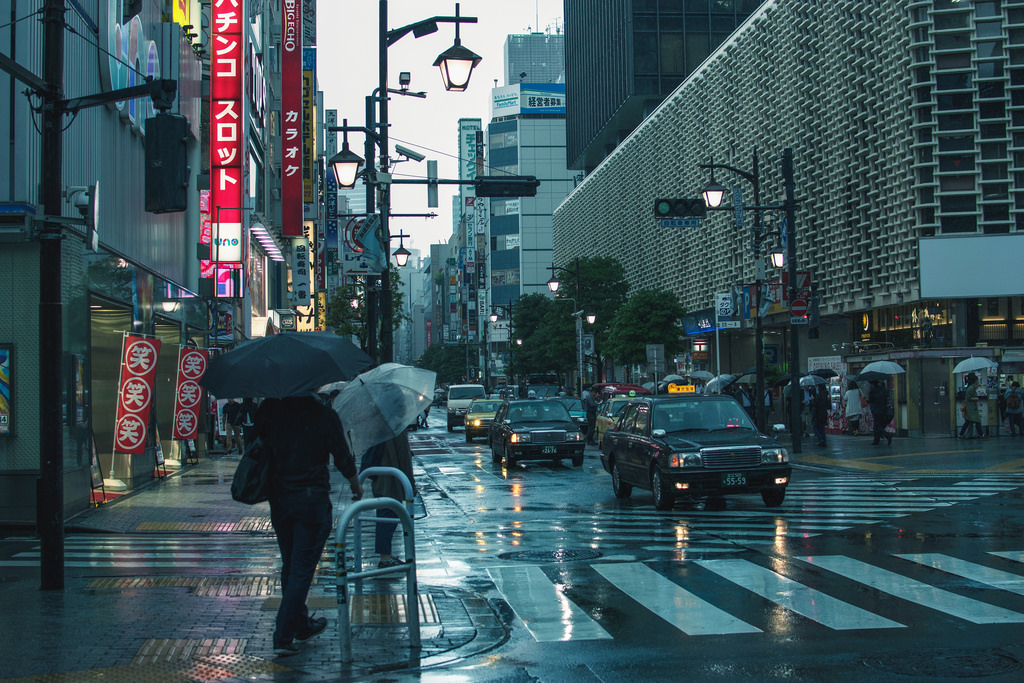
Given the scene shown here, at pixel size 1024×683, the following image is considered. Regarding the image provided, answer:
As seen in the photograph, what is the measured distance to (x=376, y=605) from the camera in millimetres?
8859

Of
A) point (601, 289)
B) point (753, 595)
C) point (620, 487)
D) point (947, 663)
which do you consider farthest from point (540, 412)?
point (601, 289)

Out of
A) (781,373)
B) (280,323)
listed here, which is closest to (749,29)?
(781,373)

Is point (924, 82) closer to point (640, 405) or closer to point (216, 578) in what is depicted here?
point (640, 405)

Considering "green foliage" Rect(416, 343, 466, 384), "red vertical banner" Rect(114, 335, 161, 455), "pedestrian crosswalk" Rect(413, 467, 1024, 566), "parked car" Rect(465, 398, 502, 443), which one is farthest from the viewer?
"green foliage" Rect(416, 343, 466, 384)

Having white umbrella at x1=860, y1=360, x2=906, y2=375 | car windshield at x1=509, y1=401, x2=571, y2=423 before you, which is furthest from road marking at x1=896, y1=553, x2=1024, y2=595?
white umbrella at x1=860, y1=360, x2=906, y2=375

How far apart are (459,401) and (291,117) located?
14.7m

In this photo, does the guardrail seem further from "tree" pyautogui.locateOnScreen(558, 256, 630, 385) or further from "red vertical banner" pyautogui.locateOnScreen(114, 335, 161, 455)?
"tree" pyautogui.locateOnScreen(558, 256, 630, 385)

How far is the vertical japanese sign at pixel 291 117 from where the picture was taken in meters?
45.8

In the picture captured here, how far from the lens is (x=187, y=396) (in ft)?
73.3

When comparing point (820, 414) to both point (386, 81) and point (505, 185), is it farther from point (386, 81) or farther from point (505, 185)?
point (386, 81)

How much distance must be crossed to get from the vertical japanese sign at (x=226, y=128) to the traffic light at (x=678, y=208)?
38.3 ft

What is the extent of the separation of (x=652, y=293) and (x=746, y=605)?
177ft

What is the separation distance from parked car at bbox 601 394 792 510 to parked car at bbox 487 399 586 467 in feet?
22.7

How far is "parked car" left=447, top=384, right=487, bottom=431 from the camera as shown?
47.9 metres
